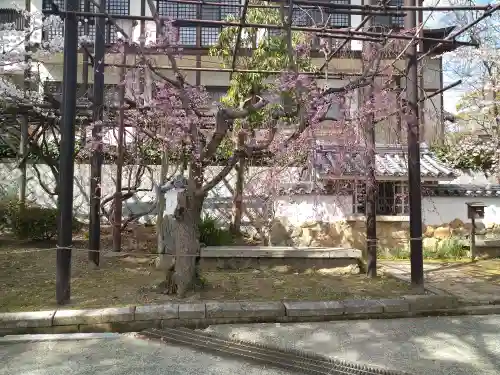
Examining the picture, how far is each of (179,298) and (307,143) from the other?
4.12 metres

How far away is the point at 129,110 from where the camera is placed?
978 centimetres

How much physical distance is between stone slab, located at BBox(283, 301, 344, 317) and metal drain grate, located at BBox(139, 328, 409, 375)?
1057 mm

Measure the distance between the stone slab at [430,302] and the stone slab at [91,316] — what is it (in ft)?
13.1

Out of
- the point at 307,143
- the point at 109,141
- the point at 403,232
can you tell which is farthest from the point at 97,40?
A: the point at 403,232

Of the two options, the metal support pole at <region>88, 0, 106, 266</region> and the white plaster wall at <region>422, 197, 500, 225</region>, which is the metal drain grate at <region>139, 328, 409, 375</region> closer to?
the metal support pole at <region>88, 0, 106, 266</region>

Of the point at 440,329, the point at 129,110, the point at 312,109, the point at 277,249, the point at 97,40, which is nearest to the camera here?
the point at 440,329

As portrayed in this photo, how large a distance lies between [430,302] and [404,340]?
1.43m

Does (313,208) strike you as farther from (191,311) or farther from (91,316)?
(91,316)

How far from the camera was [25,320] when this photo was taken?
5.33 meters

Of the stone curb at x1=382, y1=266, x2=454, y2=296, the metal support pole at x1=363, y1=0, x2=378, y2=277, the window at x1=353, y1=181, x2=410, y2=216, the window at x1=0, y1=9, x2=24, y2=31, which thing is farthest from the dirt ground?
the window at x1=0, y1=9, x2=24, y2=31

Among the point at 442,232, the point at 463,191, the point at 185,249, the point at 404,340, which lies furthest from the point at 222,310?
the point at 463,191

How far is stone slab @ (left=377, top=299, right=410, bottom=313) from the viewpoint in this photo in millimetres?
6008

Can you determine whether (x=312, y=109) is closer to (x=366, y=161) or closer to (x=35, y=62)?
(x=366, y=161)

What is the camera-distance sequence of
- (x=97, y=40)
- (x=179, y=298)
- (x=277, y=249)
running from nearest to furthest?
(x=179, y=298) → (x=97, y=40) → (x=277, y=249)
